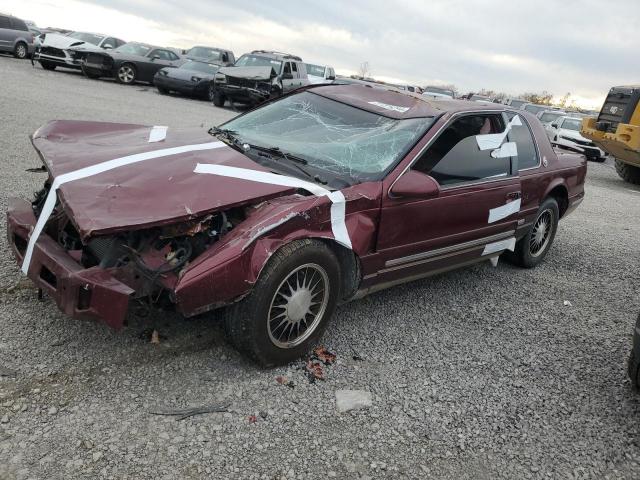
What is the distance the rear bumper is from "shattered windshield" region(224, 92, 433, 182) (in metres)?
1.45

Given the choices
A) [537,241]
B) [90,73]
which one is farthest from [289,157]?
[90,73]

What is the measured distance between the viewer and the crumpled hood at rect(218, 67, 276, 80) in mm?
15180

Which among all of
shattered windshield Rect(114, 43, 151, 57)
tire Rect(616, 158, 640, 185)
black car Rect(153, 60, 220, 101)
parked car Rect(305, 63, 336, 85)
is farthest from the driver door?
shattered windshield Rect(114, 43, 151, 57)

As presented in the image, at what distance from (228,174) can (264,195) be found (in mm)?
300

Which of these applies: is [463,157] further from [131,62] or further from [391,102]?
[131,62]

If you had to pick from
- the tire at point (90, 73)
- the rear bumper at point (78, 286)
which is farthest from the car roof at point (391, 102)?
the tire at point (90, 73)

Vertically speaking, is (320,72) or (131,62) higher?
(320,72)

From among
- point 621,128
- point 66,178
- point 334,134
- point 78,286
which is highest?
point 621,128

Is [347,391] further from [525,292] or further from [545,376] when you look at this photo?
[525,292]

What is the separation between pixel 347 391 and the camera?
2900mm

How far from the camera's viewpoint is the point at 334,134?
12.0 feet

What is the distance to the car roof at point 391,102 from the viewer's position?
3.79 meters

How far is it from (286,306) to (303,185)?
2.21 ft

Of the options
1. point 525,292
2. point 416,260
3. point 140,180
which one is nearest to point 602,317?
point 525,292
